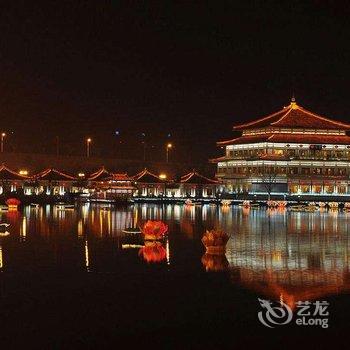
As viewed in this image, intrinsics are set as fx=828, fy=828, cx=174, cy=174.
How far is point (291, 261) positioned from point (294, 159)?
54.4 m

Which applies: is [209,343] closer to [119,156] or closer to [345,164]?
[345,164]

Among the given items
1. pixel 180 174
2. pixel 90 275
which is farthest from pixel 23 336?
pixel 180 174

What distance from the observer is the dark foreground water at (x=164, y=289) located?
15898 mm

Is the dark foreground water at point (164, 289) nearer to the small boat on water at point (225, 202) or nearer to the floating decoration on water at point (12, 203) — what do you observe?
the floating decoration on water at point (12, 203)

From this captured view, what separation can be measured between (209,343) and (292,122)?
6760 centimetres

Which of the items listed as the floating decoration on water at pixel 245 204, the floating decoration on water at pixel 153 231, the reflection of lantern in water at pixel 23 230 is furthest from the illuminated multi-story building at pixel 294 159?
the floating decoration on water at pixel 153 231

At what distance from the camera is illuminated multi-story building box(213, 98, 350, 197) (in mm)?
79062

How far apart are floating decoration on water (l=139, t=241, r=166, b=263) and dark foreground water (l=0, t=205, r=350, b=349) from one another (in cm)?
4

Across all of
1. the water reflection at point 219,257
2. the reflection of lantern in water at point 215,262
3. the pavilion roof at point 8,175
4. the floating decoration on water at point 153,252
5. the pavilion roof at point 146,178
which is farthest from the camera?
the pavilion roof at point 146,178

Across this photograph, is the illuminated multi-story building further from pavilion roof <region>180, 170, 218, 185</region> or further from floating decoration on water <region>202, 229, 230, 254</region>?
floating decoration on water <region>202, 229, 230, 254</region>

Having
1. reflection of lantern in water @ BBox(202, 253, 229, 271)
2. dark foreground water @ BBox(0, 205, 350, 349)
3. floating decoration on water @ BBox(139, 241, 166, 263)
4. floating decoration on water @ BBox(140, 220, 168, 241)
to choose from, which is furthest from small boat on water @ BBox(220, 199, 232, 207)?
reflection of lantern in water @ BBox(202, 253, 229, 271)

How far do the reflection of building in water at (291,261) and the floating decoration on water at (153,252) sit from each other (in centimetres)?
225

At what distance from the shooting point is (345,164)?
80.9 m

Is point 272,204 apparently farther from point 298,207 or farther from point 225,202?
point 225,202
